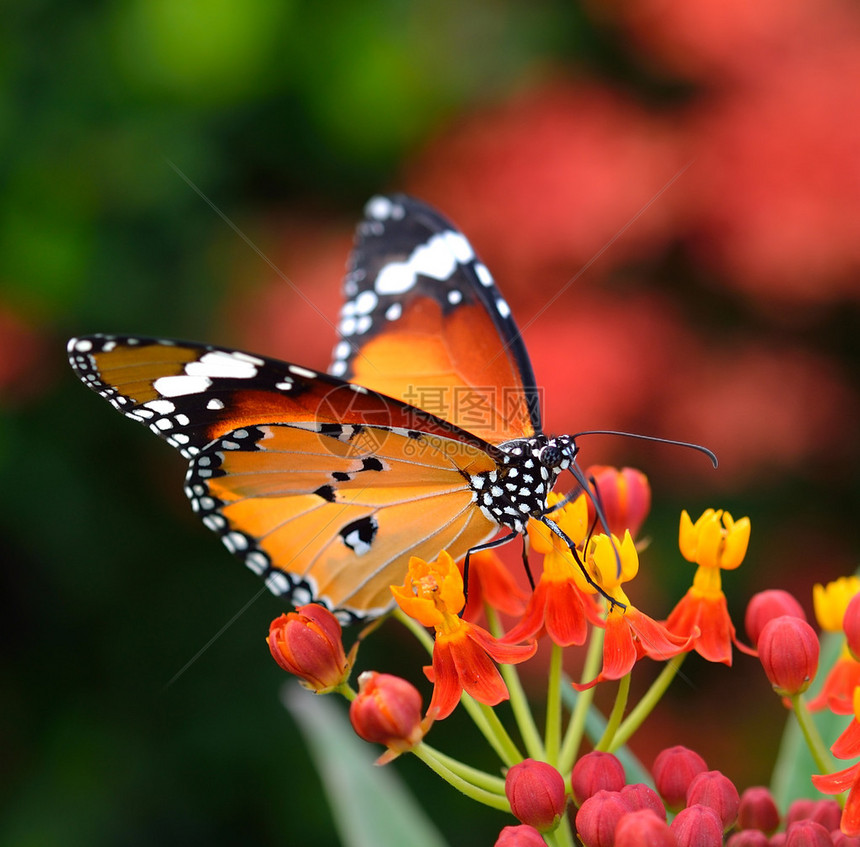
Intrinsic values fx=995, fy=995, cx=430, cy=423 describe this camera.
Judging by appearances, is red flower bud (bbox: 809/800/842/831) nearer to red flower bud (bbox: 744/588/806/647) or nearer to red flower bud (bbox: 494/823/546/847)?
red flower bud (bbox: 744/588/806/647)

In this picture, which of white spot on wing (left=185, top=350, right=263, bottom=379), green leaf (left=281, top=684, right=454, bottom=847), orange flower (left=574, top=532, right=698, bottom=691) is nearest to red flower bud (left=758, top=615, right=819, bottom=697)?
orange flower (left=574, top=532, right=698, bottom=691)

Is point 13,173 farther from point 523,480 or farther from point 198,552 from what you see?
point 523,480

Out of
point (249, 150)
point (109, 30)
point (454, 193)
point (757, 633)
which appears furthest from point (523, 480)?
point (109, 30)

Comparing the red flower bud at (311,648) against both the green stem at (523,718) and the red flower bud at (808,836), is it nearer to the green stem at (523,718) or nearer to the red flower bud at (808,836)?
the green stem at (523,718)

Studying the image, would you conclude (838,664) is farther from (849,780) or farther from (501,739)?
(501,739)

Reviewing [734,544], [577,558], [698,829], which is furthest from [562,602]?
[698,829]

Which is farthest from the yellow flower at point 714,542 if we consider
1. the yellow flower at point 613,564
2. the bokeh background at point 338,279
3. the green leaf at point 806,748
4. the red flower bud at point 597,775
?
the bokeh background at point 338,279
